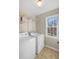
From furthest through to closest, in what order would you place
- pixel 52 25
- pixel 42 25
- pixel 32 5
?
pixel 42 25
pixel 52 25
pixel 32 5

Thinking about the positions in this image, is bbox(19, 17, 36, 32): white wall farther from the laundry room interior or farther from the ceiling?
the ceiling

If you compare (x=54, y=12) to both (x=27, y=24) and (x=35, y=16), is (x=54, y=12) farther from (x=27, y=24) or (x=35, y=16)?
(x=27, y=24)

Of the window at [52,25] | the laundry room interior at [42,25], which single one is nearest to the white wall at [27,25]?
the laundry room interior at [42,25]

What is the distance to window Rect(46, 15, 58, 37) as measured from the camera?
4.33 meters

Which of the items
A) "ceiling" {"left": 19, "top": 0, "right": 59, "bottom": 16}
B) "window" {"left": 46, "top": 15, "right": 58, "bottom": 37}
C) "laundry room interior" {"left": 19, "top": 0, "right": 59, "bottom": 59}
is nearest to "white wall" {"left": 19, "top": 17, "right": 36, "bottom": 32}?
"laundry room interior" {"left": 19, "top": 0, "right": 59, "bottom": 59}

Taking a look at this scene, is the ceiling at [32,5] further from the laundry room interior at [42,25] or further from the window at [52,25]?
the window at [52,25]

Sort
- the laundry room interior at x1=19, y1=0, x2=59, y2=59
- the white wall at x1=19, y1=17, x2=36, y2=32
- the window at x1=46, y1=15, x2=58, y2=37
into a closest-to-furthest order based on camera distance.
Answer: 1. the laundry room interior at x1=19, y1=0, x2=59, y2=59
2. the white wall at x1=19, y1=17, x2=36, y2=32
3. the window at x1=46, y1=15, x2=58, y2=37

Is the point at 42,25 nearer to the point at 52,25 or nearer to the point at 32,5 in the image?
the point at 52,25

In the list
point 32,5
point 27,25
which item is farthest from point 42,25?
point 32,5

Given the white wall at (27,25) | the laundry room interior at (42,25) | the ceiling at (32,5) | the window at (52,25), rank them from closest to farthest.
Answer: the ceiling at (32,5) → the laundry room interior at (42,25) → the white wall at (27,25) → the window at (52,25)

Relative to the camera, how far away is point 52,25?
15.1 ft

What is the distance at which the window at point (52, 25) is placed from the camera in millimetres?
4328

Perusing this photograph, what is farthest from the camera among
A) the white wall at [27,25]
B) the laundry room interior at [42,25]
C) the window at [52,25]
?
the window at [52,25]

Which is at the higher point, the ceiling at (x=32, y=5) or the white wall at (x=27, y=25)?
the ceiling at (x=32, y=5)
